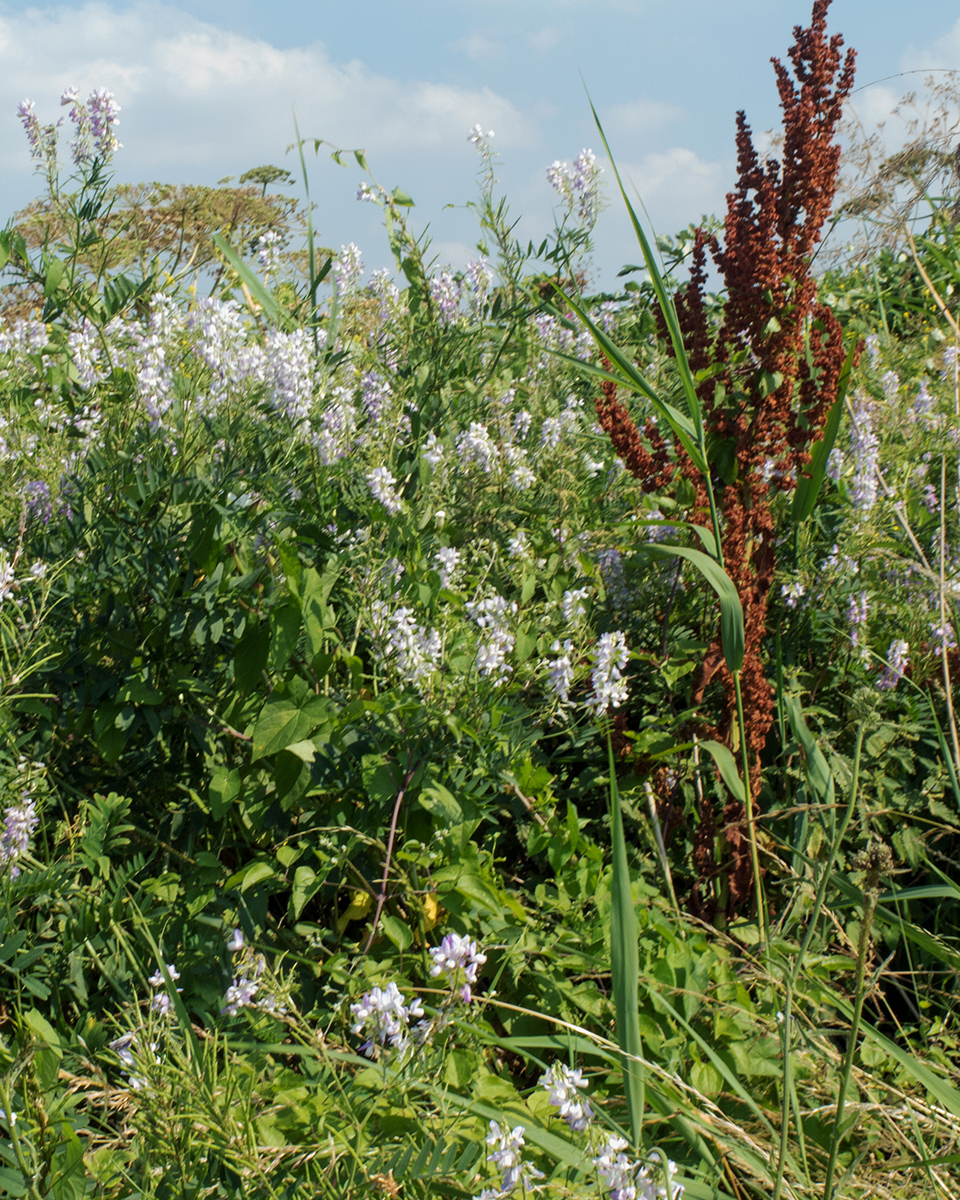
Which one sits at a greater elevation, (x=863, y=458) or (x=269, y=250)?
(x=269, y=250)

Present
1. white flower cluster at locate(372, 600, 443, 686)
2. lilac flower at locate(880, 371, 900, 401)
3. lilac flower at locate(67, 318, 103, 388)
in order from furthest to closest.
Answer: lilac flower at locate(880, 371, 900, 401)
lilac flower at locate(67, 318, 103, 388)
white flower cluster at locate(372, 600, 443, 686)

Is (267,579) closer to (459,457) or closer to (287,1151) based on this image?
(459,457)

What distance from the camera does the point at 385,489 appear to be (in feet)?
7.30

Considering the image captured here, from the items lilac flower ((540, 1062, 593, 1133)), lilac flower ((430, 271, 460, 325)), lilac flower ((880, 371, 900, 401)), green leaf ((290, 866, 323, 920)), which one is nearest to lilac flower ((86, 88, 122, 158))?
lilac flower ((430, 271, 460, 325))

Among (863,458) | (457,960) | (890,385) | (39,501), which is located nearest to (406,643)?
(457,960)

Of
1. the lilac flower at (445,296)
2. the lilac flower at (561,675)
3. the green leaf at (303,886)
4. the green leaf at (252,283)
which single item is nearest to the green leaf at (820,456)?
the lilac flower at (561,675)

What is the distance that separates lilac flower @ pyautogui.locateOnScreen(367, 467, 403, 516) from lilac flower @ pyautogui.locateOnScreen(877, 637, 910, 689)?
4.44ft

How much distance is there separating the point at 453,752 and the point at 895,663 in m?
1.28

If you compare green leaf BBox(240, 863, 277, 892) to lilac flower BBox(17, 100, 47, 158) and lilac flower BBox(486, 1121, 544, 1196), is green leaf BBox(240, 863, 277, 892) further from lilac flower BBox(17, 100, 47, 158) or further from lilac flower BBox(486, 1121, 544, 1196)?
lilac flower BBox(17, 100, 47, 158)

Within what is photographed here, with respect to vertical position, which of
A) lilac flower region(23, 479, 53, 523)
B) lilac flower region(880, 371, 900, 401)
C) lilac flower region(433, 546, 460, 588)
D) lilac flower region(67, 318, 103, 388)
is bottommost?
lilac flower region(433, 546, 460, 588)

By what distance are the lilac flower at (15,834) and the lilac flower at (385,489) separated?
3.20ft

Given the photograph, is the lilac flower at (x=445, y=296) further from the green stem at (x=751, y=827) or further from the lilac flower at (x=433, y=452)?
the green stem at (x=751, y=827)

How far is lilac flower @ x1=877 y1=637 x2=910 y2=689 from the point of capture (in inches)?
98.6

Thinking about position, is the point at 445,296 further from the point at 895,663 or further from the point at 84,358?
the point at 895,663
